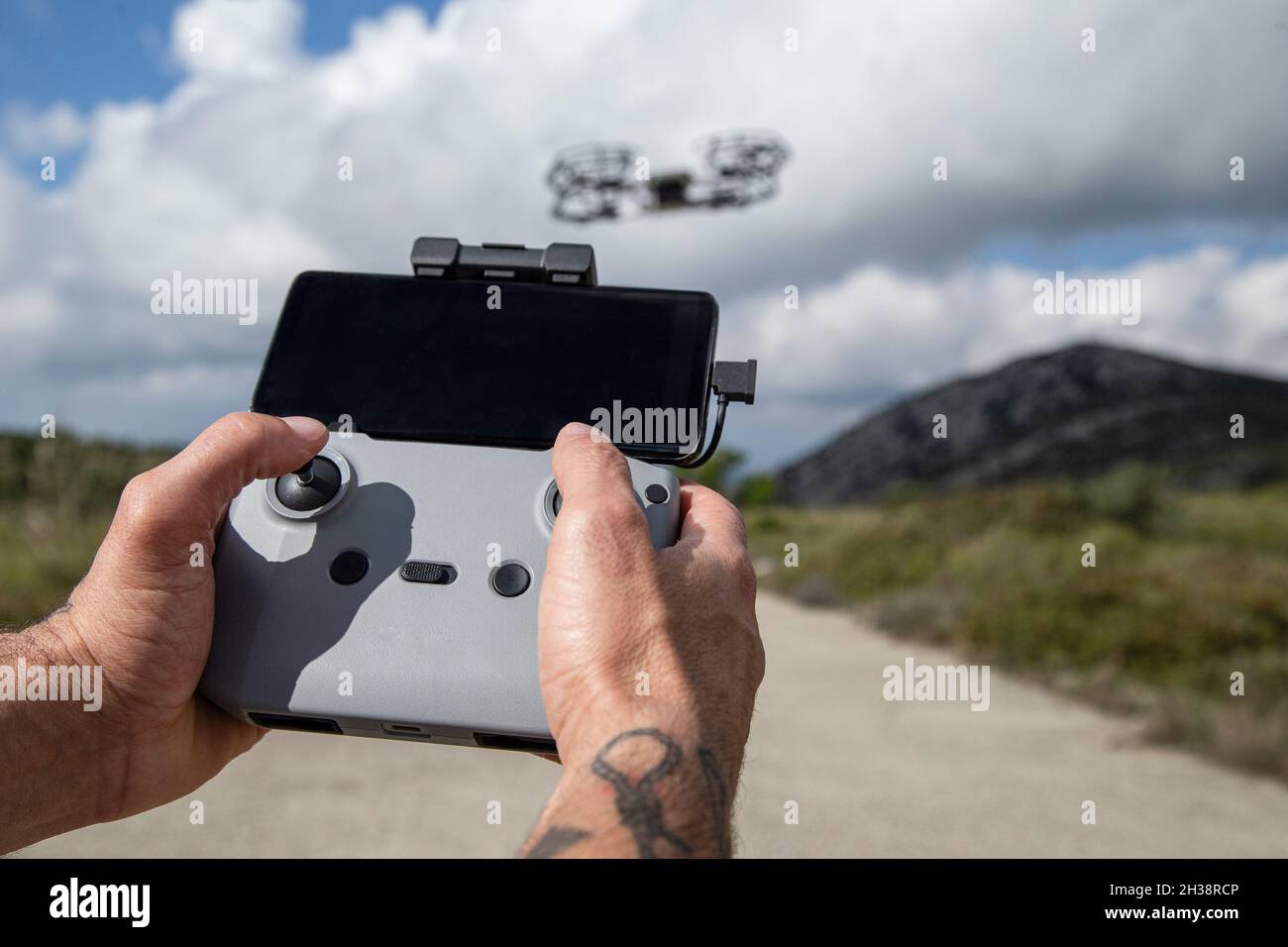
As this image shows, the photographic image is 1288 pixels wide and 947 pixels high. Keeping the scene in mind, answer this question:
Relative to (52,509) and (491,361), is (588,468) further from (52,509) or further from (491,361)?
(52,509)

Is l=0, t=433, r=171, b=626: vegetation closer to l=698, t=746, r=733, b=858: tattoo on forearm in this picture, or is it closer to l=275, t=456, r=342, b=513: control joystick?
l=275, t=456, r=342, b=513: control joystick

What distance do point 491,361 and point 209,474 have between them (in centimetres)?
68

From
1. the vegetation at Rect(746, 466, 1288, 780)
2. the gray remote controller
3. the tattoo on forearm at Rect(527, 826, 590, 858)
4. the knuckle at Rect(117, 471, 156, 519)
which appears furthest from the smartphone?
the vegetation at Rect(746, 466, 1288, 780)

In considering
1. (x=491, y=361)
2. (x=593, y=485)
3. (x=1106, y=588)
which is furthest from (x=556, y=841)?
(x=1106, y=588)

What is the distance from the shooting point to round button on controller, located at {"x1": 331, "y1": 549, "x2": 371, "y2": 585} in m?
1.99

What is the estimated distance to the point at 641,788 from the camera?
127 cm

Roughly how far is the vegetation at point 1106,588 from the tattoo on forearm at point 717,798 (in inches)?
339

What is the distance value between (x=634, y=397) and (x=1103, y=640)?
390 inches

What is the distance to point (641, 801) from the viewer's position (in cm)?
126

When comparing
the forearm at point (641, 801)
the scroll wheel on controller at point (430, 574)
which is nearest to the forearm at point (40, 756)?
the scroll wheel on controller at point (430, 574)

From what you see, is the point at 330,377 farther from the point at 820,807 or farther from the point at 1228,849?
the point at 1228,849

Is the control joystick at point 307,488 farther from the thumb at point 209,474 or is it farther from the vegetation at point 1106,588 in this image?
the vegetation at point 1106,588

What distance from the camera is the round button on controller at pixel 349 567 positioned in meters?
1.99
